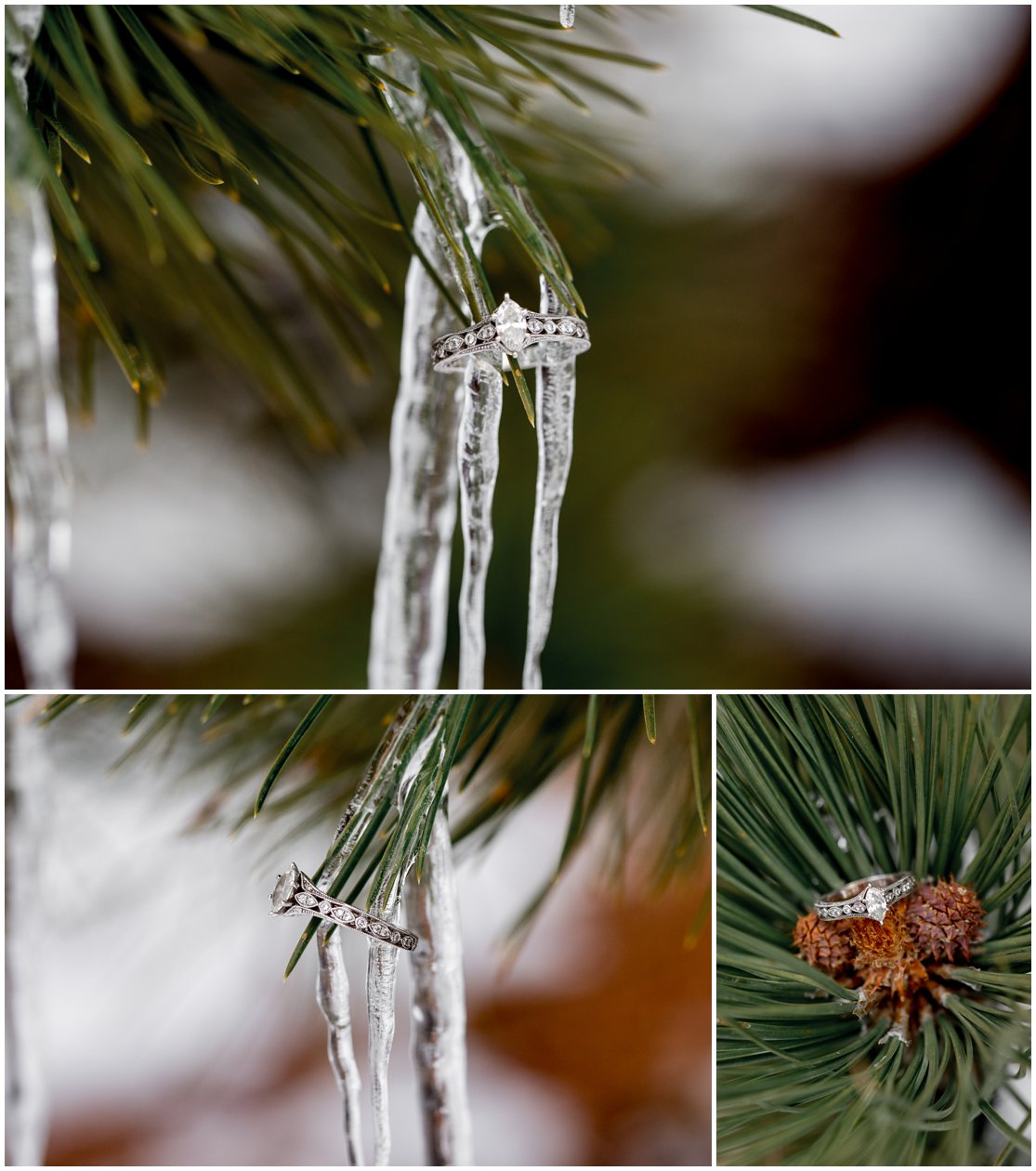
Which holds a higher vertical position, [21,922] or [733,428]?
[733,428]

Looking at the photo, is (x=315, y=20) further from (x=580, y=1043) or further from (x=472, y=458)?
(x=580, y=1043)

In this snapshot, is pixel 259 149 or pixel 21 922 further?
pixel 21 922

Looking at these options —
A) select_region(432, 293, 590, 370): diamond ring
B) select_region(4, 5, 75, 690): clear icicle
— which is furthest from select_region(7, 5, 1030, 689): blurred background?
select_region(432, 293, 590, 370): diamond ring

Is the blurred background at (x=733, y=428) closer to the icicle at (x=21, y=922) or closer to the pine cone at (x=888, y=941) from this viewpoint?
the icicle at (x=21, y=922)

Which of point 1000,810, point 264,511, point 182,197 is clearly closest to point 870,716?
point 1000,810

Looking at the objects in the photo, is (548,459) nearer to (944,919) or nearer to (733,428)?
(733,428)

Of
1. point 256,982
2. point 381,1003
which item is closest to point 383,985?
point 381,1003
